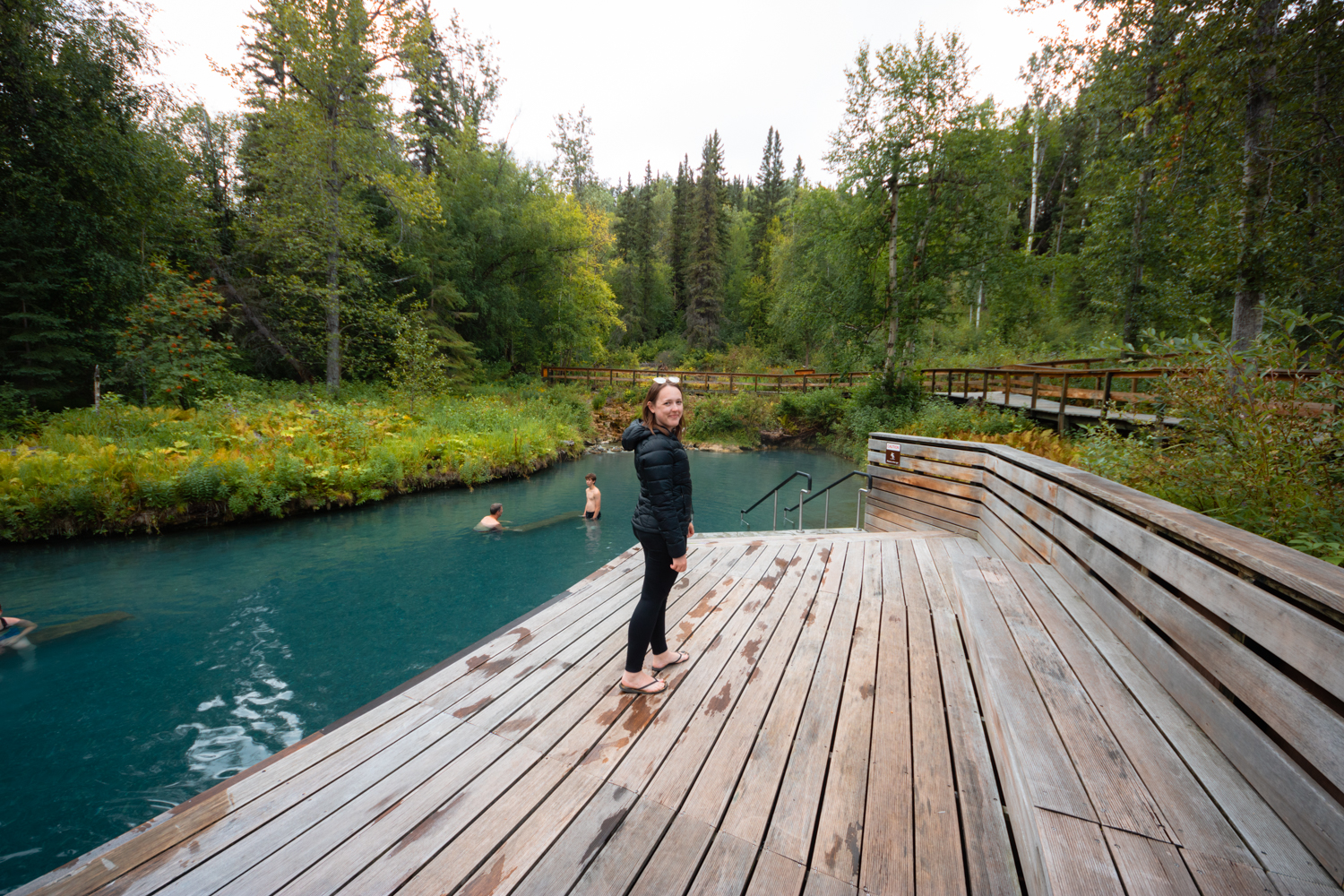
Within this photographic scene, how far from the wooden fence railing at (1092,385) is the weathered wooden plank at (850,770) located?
2.83m

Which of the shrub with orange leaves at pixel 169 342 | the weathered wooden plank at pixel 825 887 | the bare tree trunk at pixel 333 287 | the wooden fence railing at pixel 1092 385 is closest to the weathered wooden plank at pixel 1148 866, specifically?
the weathered wooden plank at pixel 825 887

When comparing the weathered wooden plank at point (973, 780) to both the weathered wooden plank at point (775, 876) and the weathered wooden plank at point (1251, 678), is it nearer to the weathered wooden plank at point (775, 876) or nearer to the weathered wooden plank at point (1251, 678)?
the weathered wooden plank at point (775, 876)

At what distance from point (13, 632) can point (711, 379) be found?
23479 mm

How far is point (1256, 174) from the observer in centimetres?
708

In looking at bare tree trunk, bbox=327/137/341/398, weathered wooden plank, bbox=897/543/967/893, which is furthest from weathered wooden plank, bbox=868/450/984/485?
bare tree trunk, bbox=327/137/341/398

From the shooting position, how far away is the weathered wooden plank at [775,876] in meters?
1.59

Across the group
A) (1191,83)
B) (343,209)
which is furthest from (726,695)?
(343,209)

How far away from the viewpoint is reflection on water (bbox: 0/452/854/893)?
3361 millimetres

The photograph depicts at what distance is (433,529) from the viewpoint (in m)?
8.98

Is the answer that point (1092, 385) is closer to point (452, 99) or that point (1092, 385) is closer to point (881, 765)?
point (881, 765)

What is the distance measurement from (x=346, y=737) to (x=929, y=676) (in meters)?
2.94

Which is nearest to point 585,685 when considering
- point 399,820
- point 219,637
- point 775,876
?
point 399,820

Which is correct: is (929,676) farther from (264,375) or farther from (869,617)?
(264,375)

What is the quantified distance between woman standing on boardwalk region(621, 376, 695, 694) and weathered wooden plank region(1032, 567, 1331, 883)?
75.7 inches
